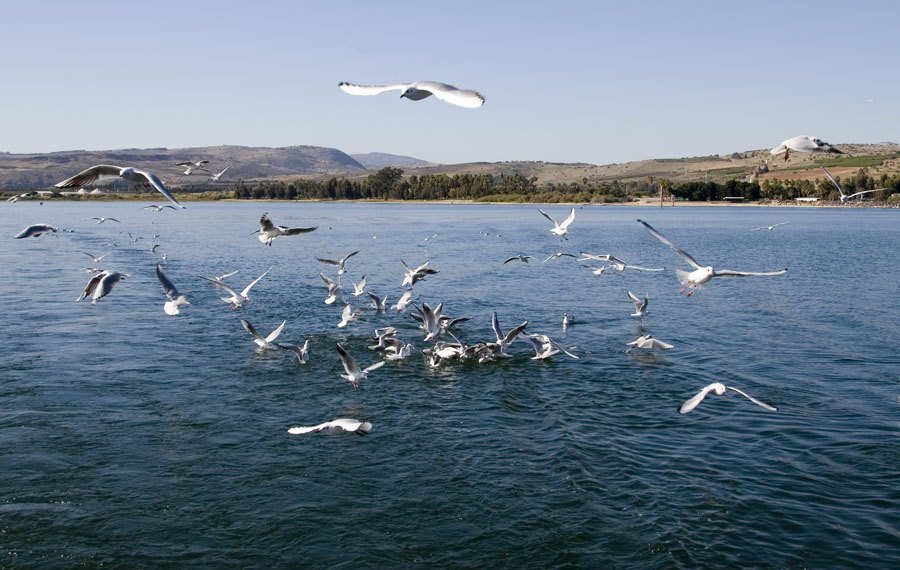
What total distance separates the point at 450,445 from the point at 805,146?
33.0ft

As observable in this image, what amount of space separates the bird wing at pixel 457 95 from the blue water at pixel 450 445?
555 centimetres

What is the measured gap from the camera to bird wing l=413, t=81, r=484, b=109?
866 centimetres

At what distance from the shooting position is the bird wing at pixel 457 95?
28.4 ft

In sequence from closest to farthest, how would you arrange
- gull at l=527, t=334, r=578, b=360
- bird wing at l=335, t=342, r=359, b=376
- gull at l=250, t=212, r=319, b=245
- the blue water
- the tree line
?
the blue water, bird wing at l=335, t=342, r=359, b=376, gull at l=250, t=212, r=319, b=245, gull at l=527, t=334, r=578, b=360, the tree line

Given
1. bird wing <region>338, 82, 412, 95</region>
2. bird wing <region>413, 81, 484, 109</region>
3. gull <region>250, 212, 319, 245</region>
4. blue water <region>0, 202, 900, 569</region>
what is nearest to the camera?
bird wing <region>413, 81, 484, 109</region>

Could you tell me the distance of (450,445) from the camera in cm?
1284

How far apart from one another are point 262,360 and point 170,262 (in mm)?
25136

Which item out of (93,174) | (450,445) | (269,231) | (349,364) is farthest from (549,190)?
(93,174)

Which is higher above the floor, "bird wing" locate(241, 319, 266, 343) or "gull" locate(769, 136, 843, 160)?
"gull" locate(769, 136, 843, 160)

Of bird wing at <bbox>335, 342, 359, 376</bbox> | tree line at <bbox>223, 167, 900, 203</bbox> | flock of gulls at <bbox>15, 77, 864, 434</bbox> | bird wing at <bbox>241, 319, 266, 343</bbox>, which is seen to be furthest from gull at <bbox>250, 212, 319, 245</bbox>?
tree line at <bbox>223, 167, 900, 203</bbox>

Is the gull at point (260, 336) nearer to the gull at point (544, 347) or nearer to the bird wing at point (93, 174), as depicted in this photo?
the gull at point (544, 347)

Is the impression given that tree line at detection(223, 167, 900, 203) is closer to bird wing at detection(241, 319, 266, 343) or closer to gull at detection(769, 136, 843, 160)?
gull at detection(769, 136, 843, 160)

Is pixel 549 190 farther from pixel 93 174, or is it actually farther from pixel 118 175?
pixel 118 175

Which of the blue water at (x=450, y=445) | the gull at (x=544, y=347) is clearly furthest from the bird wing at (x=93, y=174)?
the gull at (x=544, y=347)
